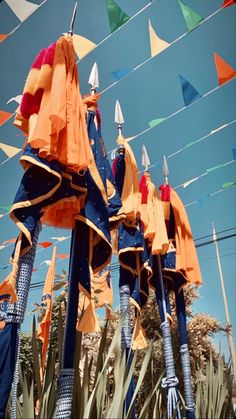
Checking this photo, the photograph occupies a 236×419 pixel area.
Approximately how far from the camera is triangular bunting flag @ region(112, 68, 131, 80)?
330cm

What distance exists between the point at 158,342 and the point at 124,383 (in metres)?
3.37

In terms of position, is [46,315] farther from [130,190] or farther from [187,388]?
[130,190]

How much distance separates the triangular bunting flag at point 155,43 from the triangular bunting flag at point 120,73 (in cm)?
30

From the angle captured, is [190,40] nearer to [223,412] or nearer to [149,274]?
[149,274]

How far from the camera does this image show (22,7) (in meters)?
2.50

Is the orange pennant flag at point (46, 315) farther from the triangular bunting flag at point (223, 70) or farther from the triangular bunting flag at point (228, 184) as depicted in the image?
the triangular bunting flag at point (223, 70)

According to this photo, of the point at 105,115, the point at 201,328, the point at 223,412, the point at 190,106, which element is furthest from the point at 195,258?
the point at 201,328

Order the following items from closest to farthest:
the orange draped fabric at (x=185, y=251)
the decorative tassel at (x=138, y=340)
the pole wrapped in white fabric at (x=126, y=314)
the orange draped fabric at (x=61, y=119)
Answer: the orange draped fabric at (x=61, y=119) < the pole wrapped in white fabric at (x=126, y=314) < the decorative tassel at (x=138, y=340) < the orange draped fabric at (x=185, y=251)

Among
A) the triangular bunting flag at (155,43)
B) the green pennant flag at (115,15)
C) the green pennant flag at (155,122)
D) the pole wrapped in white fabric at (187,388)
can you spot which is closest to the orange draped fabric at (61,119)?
the green pennant flag at (115,15)

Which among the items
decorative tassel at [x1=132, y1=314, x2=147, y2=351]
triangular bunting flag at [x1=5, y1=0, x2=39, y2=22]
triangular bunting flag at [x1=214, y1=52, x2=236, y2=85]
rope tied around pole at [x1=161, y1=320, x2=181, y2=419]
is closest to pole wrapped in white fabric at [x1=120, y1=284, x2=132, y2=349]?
decorative tassel at [x1=132, y1=314, x2=147, y2=351]

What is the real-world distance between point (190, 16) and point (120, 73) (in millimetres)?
776

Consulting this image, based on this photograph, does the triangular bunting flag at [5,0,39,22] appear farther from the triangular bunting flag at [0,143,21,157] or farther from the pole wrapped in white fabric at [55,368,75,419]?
the pole wrapped in white fabric at [55,368,75,419]

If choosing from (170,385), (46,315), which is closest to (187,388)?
(170,385)

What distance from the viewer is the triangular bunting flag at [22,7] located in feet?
8.14
